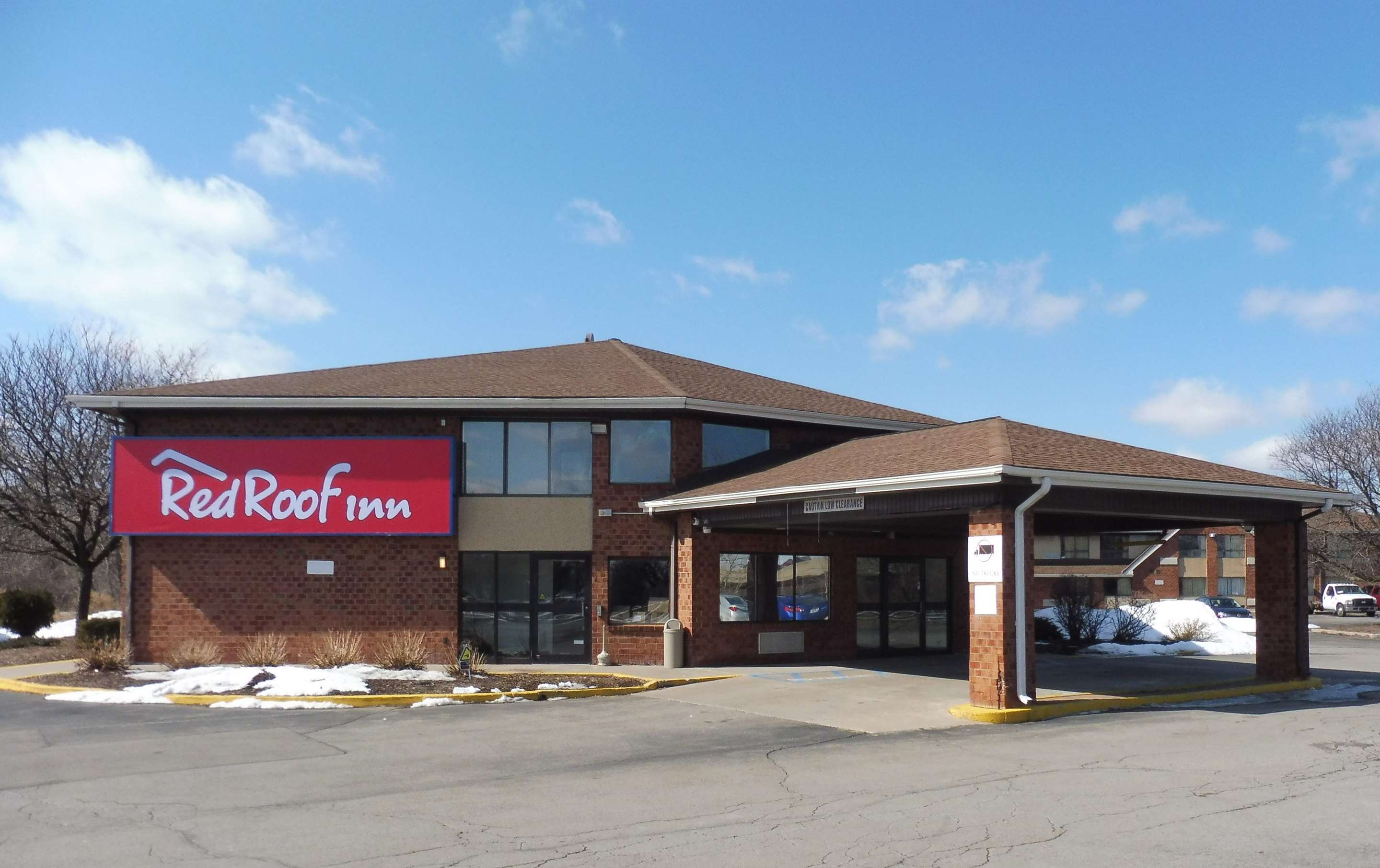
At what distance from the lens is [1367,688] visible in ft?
59.3

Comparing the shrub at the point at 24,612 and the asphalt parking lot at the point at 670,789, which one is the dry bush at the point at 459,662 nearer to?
the asphalt parking lot at the point at 670,789

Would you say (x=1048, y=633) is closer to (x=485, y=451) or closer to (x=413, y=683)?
(x=485, y=451)

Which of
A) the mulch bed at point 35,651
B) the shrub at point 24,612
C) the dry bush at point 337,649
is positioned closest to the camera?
the dry bush at point 337,649

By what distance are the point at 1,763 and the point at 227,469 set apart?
9.74m

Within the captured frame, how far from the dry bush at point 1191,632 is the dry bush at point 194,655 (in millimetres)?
22006

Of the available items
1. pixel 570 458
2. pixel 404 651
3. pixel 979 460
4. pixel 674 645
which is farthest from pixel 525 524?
pixel 979 460

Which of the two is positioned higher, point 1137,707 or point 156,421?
point 156,421

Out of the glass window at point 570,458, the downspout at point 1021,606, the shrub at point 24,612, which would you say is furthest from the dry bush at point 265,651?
the downspout at point 1021,606

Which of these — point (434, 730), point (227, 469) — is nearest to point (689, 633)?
point (434, 730)

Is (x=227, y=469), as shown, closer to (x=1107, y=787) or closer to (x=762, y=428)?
(x=762, y=428)

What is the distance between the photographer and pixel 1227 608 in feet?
154

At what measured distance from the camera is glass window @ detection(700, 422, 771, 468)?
69.8 ft

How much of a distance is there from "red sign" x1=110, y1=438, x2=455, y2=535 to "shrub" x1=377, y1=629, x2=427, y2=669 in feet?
6.26

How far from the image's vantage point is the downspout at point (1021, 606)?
14164 mm
